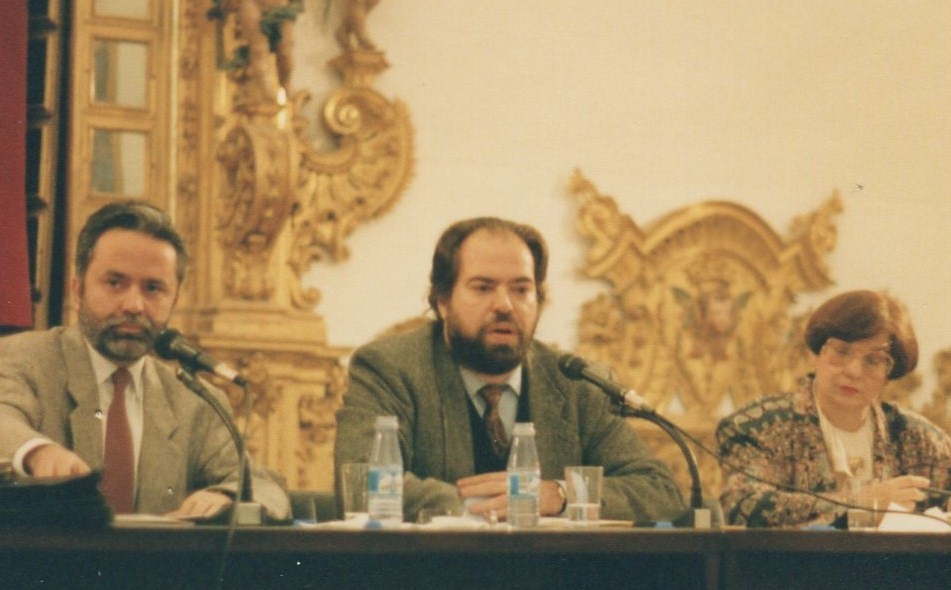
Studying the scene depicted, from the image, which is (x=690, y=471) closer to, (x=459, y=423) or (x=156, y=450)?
(x=459, y=423)

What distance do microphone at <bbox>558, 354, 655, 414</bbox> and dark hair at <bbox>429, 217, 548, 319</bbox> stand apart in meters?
0.80

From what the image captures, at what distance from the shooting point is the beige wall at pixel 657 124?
6371 millimetres

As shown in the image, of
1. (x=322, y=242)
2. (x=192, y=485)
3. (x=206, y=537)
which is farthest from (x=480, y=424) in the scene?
(x=322, y=242)

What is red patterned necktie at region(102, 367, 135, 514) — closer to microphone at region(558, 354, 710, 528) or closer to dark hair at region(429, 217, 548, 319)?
dark hair at region(429, 217, 548, 319)

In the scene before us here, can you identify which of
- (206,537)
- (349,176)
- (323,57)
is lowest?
(206,537)

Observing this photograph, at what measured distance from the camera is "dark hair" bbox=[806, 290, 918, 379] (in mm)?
4598

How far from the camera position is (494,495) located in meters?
3.91

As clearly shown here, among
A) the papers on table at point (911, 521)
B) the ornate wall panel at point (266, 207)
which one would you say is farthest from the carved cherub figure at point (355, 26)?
the papers on table at point (911, 521)

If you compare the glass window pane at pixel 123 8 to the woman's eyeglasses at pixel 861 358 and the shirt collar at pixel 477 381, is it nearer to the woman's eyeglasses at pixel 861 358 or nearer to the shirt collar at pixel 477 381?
the shirt collar at pixel 477 381

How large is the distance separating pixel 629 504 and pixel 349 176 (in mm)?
2403

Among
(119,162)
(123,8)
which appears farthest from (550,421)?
(123,8)

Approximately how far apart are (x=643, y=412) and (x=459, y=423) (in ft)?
2.68

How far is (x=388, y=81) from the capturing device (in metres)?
6.36

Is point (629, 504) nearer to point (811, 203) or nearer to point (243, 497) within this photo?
point (243, 497)
